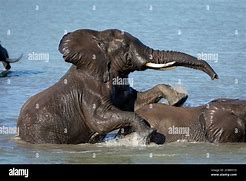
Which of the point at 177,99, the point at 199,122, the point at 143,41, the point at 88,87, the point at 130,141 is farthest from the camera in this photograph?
the point at 143,41

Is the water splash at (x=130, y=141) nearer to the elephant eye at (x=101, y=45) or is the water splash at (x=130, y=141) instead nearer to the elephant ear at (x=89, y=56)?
the elephant ear at (x=89, y=56)

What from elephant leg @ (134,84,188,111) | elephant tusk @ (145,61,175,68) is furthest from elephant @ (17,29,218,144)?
elephant leg @ (134,84,188,111)

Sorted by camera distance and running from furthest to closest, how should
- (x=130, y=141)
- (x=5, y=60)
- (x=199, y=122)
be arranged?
(x=5, y=60) → (x=199, y=122) → (x=130, y=141)

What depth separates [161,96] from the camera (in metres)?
15.8

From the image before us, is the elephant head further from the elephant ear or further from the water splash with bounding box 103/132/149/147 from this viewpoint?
the water splash with bounding box 103/132/149/147

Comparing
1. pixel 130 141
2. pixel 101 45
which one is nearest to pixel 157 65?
pixel 101 45

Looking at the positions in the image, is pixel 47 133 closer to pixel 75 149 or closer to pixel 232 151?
pixel 75 149

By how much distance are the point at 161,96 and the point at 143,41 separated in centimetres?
963

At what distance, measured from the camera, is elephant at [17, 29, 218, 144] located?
1507cm

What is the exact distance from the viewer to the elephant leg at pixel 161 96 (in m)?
15.7

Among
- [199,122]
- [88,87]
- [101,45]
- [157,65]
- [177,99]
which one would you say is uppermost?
[101,45]

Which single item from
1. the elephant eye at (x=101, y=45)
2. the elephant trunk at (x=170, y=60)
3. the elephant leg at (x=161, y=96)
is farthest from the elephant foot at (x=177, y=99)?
the elephant eye at (x=101, y=45)

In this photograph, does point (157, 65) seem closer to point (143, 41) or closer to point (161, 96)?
point (161, 96)

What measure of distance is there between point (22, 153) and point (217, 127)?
93.6 inches
